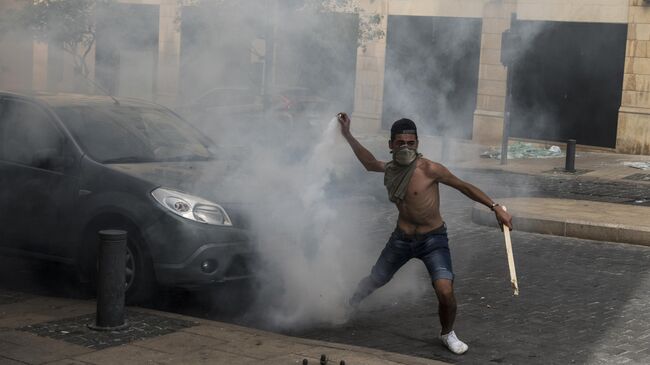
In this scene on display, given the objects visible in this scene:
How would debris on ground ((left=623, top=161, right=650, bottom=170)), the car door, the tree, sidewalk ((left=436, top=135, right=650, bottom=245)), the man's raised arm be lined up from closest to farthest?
the man's raised arm
the car door
the tree
sidewalk ((left=436, top=135, right=650, bottom=245))
debris on ground ((left=623, top=161, right=650, bottom=170))

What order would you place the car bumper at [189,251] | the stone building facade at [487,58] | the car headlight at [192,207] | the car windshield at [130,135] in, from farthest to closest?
the stone building facade at [487,58]
the car windshield at [130,135]
the car headlight at [192,207]
the car bumper at [189,251]

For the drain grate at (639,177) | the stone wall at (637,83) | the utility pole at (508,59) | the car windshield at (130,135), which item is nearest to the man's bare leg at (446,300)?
the car windshield at (130,135)

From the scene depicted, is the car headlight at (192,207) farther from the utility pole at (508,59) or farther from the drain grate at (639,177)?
the drain grate at (639,177)

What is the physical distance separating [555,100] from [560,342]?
38.1 feet

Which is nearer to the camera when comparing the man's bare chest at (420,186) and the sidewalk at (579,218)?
the man's bare chest at (420,186)

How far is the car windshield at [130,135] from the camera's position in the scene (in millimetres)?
7109

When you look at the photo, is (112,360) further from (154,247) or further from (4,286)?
(4,286)

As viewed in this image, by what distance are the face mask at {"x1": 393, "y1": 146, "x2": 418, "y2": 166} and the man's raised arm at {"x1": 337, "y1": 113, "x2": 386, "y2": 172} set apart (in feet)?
0.73

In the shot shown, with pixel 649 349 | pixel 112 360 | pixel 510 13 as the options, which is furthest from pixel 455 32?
pixel 112 360

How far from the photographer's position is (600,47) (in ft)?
60.1

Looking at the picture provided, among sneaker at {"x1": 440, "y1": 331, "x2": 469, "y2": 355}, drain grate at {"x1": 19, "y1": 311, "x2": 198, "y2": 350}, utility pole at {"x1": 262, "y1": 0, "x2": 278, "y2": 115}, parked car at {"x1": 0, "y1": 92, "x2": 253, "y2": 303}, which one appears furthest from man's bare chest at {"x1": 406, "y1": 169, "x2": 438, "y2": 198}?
utility pole at {"x1": 262, "y1": 0, "x2": 278, "y2": 115}

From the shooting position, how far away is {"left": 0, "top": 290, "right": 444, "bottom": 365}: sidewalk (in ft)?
17.3

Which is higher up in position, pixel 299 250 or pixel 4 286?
pixel 299 250

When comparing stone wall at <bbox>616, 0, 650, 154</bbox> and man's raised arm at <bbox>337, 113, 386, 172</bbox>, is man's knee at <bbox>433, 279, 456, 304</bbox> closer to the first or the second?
man's raised arm at <bbox>337, 113, 386, 172</bbox>
